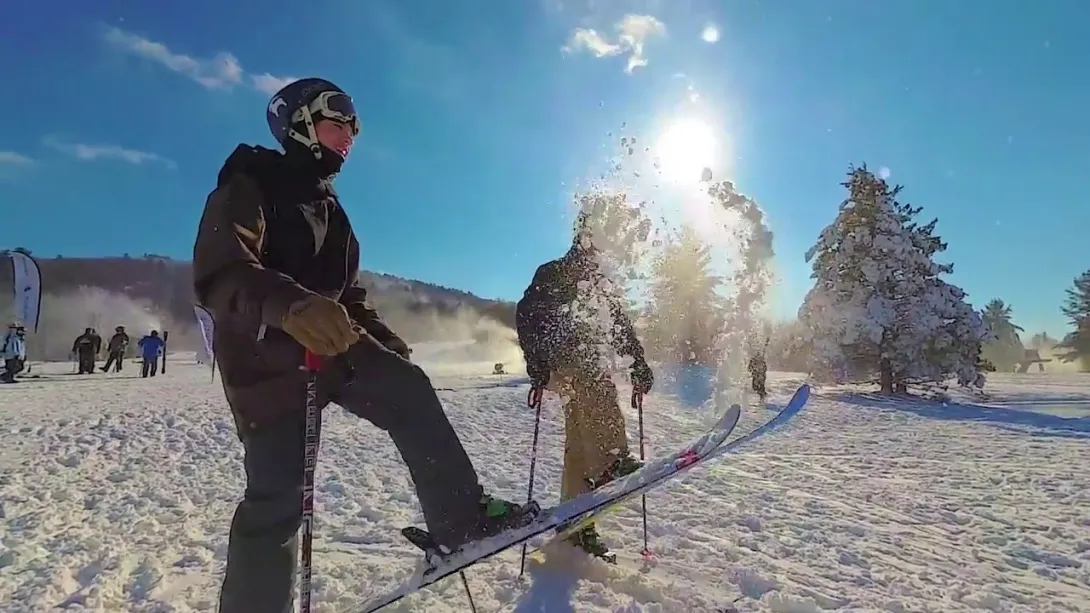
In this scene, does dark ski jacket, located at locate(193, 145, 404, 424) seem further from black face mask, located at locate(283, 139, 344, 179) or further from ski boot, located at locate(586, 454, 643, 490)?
ski boot, located at locate(586, 454, 643, 490)

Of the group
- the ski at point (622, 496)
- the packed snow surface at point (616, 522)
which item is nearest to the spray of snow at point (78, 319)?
the packed snow surface at point (616, 522)

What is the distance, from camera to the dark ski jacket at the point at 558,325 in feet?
13.4

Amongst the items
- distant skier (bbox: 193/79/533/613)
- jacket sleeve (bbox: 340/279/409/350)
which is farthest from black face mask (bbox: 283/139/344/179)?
jacket sleeve (bbox: 340/279/409/350)

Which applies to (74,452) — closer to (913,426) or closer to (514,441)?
(514,441)

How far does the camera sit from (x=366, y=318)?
2771mm

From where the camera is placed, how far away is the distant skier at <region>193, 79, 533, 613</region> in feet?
6.54

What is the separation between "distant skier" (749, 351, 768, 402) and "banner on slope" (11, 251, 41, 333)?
21.5 metres

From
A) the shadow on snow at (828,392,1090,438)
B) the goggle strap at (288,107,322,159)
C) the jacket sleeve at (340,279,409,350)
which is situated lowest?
the shadow on snow at (828,392,1090,438)

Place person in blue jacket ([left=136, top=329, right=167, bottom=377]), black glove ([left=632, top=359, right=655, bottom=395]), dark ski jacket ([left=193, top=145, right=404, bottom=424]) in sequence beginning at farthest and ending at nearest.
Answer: person in blue jacket ([left=136, top=329, right=167, bottom=377]), black glove ([left=632, top=359, right=655, bottom=395]), dark ski jacket ([left=193, top=145, right=404, bottom=424])

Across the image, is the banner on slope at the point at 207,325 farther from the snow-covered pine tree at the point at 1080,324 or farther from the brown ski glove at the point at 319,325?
the snow-covered pine tree at the point at 1080,324

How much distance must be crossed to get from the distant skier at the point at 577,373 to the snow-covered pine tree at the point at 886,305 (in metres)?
17.8

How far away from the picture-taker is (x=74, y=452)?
7.62m

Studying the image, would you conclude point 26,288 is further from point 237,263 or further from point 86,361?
point 237,263

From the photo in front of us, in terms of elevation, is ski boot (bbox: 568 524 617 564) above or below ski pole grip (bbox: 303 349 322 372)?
below
